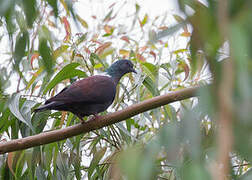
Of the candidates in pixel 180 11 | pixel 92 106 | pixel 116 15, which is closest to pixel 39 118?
pixel 92 106

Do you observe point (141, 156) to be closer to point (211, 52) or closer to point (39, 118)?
point (211, 52)

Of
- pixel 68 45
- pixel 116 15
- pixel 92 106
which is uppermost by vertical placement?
pixel 116 15

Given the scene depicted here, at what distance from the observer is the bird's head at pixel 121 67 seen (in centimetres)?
318

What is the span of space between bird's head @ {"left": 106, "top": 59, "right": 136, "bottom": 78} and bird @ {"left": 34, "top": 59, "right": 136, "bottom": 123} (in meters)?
0.30

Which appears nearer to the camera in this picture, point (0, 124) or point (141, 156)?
point (141, 156)

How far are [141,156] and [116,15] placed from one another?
8.76 feet

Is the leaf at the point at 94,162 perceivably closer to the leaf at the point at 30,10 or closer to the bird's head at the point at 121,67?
the bird's head at the point at 121,67

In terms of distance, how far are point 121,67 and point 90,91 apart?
1.87ft

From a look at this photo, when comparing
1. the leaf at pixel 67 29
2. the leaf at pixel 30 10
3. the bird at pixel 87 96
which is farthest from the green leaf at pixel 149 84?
the leaf at pixel 30 10

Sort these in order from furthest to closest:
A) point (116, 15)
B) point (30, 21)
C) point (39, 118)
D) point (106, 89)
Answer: point (116, 15), point (106, 89), point (39, 118), point (30, 21)

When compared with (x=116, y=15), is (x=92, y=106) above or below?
below

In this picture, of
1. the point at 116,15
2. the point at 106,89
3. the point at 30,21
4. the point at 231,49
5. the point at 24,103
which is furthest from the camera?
the point at 116,15

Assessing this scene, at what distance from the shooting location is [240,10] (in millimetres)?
798

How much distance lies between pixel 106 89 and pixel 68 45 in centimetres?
38
